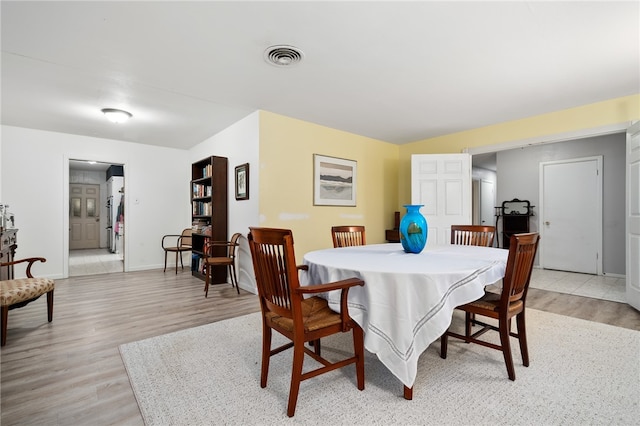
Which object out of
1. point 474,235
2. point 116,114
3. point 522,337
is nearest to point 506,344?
point 522,337

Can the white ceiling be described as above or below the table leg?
above

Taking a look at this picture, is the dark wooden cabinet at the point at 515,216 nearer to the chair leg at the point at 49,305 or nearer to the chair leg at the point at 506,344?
the chair leg at the point at 506,344

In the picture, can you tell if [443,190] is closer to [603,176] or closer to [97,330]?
[603,176]

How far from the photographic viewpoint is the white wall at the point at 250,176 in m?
4.01

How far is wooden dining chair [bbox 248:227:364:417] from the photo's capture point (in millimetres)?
1512

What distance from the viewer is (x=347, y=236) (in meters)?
3.16

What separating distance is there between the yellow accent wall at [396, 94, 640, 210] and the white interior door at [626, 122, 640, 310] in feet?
0.94

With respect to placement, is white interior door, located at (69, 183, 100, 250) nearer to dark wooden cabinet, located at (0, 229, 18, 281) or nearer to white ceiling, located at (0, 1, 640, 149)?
white ceiling, located at (0, 1, 640, 149)

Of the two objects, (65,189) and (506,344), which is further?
(65,189)

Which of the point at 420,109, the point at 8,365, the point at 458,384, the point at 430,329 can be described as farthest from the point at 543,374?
the point at 8,365

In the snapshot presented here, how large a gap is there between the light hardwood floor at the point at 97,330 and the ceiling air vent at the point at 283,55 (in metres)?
2.46

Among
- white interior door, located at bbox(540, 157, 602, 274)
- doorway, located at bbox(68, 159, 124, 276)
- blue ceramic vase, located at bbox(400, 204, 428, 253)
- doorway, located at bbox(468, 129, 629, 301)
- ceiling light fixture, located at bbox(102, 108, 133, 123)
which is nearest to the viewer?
→ blue ceramic vase, located at bbox(400, 204, 428, 253)

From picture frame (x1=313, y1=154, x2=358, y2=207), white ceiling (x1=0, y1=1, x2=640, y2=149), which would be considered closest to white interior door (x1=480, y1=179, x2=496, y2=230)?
white ceiling (x1=0, y1=1, x2=640, y2=149)

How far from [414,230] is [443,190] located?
2.88m
